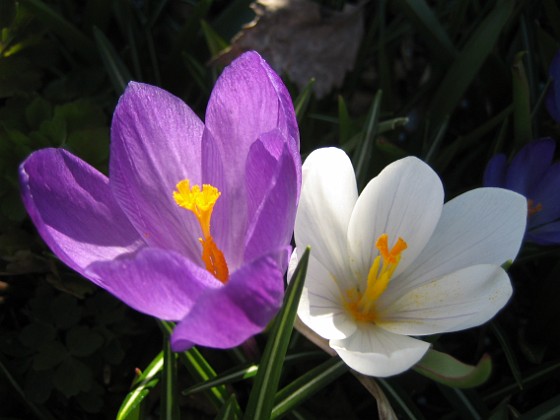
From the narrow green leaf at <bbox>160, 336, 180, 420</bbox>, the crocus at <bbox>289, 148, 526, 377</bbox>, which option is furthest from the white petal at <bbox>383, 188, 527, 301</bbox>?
the narrow green leaf at <bbox>160, 336, 180, 420</bbox>

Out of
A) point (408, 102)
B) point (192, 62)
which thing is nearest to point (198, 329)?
point (192, 62)

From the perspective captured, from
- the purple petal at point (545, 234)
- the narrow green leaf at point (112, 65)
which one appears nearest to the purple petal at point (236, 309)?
the purple petal at point (545, 234)

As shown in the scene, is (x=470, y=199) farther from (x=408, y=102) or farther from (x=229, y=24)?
(x=229, y=24)

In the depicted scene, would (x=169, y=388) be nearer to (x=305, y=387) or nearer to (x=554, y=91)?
(x=305, y=387)

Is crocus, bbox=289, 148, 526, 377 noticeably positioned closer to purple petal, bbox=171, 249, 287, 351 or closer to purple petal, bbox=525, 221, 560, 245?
purple petal, bbox=171, 249, 287, 351

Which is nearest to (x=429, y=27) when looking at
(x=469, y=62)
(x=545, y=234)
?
(x=469, y=62)
